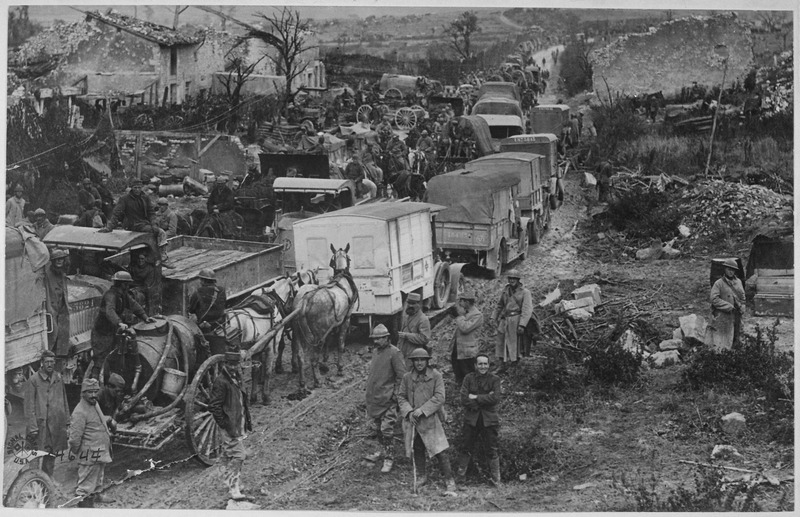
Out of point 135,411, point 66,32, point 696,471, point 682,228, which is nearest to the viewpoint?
point 135,411

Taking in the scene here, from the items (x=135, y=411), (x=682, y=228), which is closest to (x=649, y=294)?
(x=682, y=228)

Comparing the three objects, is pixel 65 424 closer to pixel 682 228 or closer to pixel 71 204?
pixel 71 204

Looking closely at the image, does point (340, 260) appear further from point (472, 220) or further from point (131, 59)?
point (131, 59)

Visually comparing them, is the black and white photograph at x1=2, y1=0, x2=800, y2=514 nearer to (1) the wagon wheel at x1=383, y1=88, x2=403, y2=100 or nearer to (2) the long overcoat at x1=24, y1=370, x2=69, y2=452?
(2) the long overcoat at x1=24, y1=370, x2=69, y2=452

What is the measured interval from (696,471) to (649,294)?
3.08m

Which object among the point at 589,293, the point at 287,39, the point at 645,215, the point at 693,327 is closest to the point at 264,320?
the point at 589,293

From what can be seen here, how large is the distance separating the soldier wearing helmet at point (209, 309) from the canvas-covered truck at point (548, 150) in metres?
7.73

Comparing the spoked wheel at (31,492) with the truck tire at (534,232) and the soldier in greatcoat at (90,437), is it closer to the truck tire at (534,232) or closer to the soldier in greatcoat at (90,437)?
the soldier in greatcoat at (90,437)

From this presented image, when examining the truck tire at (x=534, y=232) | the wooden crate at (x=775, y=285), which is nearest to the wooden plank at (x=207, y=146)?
the truck tire at (x=534, y=232)

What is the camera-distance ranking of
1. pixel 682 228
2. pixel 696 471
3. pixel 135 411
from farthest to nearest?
pixel 682 228
pixel 696 471
pixel 135 411

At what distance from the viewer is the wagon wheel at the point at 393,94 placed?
19.8m

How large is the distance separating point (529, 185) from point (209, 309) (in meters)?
7.19

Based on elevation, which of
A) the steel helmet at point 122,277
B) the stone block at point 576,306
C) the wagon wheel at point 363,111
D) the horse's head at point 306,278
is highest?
the wagon wheel at point 363,111

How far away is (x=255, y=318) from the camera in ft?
42.4
